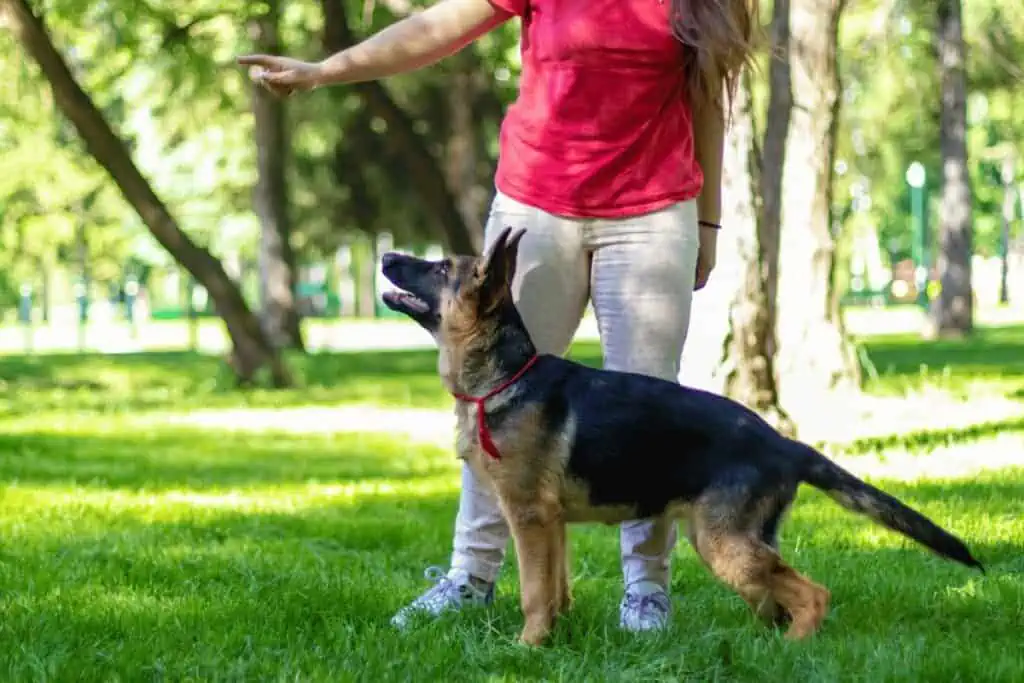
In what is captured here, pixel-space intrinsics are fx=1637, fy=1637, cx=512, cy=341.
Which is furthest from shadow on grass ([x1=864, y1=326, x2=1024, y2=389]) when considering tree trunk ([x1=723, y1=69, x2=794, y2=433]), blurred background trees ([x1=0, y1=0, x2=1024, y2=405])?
tree trunk ([x1=723, y1=69, x2=794, y2=433])

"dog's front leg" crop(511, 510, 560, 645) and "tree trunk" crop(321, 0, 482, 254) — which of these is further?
"tree trunk" crop(321, 0, 482, 254)

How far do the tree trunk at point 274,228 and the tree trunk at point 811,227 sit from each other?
13.1 meters

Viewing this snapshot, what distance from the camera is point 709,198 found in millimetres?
5863

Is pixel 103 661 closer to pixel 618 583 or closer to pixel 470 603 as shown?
pixel 470 603

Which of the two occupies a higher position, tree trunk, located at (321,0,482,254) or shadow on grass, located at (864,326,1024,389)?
tree trunk, located at (321,0,482,254)

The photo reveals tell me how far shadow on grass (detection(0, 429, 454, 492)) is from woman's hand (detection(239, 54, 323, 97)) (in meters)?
5.02

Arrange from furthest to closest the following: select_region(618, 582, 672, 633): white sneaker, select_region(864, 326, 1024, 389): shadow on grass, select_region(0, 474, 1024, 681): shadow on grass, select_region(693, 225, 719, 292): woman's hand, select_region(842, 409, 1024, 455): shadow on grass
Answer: select_region(864, 326, 1024, 389): shadow on grass, select_region(842, 409, 1024, 455): shadow on grass, select_region(693, 225, 719, 292): woman's hand, select_region(618, 582, 672, 633): white sneaker, select_region(0, 474, 1024, 681): shadow on grass

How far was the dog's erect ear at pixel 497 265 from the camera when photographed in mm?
5168

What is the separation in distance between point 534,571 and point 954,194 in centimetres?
2802

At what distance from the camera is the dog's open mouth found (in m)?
5.32

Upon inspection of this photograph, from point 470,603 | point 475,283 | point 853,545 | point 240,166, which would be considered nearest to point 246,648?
point 470,603

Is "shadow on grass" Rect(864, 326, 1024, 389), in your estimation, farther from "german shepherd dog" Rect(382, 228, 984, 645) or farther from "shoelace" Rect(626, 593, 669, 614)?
"german shepherd dog" Rect(382, 228, 984, 645)

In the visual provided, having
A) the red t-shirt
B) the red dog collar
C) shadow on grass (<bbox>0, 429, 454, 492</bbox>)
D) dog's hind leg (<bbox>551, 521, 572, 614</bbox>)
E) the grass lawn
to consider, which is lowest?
shadow on grass (<bbox>0, 429, 454, 492</bbox>)

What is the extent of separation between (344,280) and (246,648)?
2435 inches
